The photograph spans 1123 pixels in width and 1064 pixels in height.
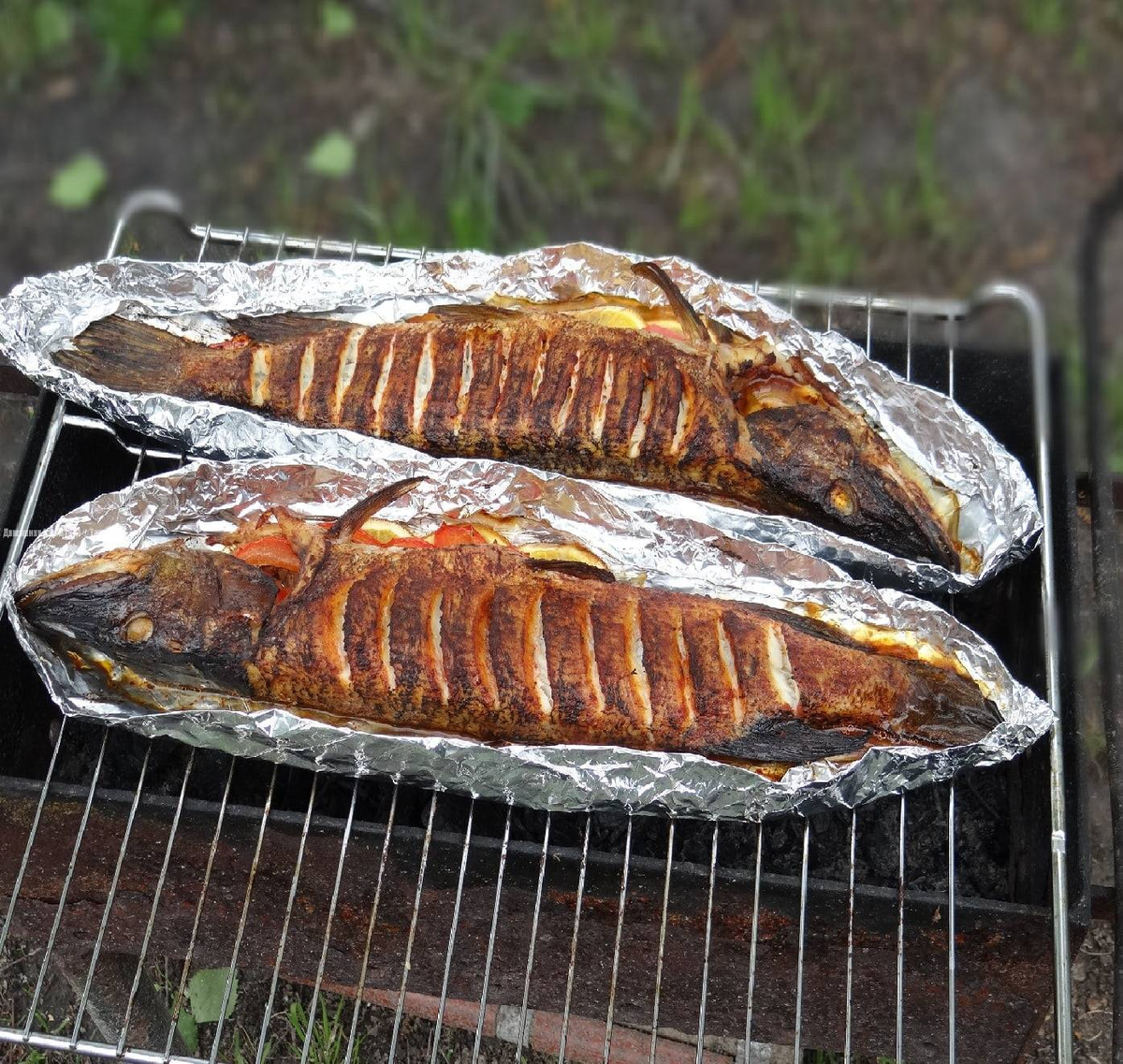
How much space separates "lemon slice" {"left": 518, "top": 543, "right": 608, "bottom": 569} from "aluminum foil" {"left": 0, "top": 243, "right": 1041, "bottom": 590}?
21 cm

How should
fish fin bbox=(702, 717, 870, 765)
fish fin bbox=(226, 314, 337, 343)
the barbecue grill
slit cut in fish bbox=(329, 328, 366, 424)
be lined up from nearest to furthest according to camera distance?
1. the barbecue grill
2. fish fin bbox=(702, 717, 870, 765)
3. slit cut in fish bbox=(329, 328, 366, 424)
4. fish fin bbox=(226, 314, 337, 343)

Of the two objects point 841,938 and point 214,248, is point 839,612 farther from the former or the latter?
point 214,248

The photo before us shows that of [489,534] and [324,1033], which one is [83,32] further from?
[324,1033]

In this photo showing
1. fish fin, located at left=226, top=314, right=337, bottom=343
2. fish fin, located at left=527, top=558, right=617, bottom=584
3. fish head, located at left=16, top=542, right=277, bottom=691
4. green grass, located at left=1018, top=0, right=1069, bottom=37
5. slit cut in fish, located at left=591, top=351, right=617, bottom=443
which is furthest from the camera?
green grass, located at left=1018, top=0, right=1069, bottom=37

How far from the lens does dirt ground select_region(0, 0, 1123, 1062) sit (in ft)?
17.9

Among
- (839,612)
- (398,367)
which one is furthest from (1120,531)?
(398,367)

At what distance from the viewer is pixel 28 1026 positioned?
9.05 ft

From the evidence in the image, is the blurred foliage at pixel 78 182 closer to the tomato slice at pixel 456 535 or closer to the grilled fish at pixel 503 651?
the grilled fish at pixel 503 651

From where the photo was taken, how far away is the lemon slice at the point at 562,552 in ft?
10.9

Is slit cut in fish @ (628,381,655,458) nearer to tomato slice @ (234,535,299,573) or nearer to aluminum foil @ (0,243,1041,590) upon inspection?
aluminum foil @ (0,243,1041,590)

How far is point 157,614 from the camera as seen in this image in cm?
315

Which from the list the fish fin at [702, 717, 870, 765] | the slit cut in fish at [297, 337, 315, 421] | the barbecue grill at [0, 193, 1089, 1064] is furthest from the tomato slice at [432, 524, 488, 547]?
the fish fin at [702, 717, 870, 765]

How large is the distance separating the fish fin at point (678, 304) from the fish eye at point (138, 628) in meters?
1.97

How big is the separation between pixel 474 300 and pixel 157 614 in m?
1.51
